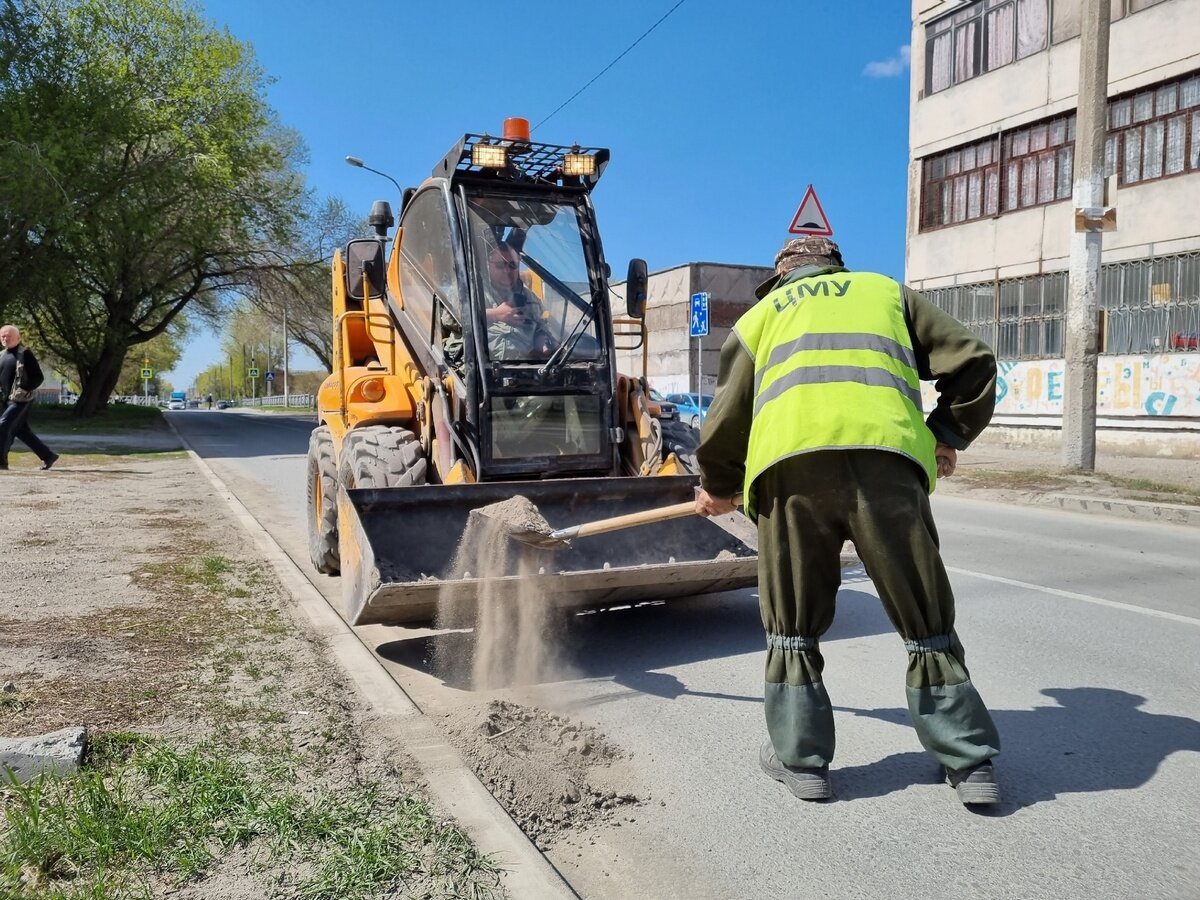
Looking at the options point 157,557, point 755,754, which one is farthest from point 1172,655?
point 157,557

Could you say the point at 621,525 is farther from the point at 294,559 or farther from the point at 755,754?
the point at 294,559

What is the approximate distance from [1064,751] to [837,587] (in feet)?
4.05

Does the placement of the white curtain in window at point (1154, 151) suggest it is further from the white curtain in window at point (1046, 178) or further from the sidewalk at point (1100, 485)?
the sidewalk at point (1100, 485)

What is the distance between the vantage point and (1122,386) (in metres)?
18.3

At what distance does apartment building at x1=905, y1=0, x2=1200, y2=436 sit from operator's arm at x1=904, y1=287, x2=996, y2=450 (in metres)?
16.2

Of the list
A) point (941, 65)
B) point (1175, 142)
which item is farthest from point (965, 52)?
point (1175, 142)

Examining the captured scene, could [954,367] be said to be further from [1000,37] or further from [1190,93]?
[1000,37]

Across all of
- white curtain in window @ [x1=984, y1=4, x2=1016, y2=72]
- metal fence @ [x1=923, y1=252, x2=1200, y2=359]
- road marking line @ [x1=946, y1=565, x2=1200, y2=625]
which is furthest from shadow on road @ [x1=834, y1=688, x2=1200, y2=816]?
white curtain in window @ [x1=984, y1=4, x2=1016, y2=72]

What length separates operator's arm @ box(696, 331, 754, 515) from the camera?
3.51 m

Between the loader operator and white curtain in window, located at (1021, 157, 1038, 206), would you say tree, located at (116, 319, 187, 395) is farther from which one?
the loader operator

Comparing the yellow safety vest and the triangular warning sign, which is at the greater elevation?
the triangular warning sign

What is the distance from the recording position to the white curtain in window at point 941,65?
2269 centimetres

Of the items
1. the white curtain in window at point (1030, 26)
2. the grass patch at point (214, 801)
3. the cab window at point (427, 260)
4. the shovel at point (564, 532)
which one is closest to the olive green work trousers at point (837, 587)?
the shovel at point (564, 532)

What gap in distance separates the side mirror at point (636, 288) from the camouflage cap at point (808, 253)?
289 centimetres
